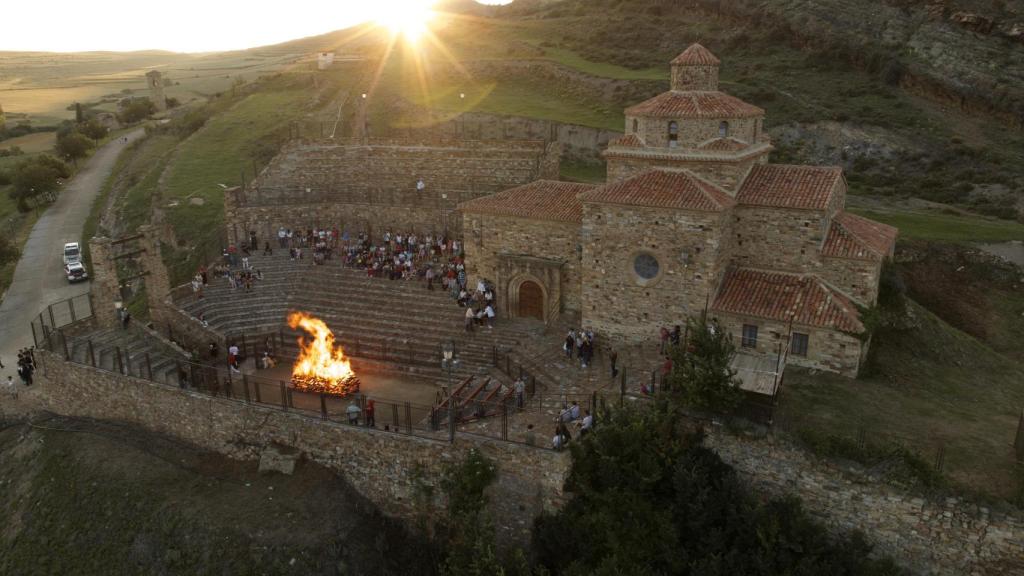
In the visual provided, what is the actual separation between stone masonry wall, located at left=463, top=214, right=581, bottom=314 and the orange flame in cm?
629

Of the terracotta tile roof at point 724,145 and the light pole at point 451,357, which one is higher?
the terracotta tile roof at point 724,145

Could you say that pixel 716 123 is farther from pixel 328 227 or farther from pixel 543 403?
pixel 328 227

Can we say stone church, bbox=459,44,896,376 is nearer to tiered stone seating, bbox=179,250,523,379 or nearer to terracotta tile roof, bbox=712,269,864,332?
terracotta tile roof, bbox=712,269,864,332

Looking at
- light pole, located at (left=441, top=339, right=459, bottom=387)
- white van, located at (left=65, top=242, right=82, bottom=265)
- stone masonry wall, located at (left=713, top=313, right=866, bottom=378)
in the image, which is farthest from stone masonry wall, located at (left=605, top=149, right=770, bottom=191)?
white van, located at (left=65, top=242, right=82, bottom=265)

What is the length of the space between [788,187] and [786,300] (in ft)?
12.8

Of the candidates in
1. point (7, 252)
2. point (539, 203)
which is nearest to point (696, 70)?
point (539, 203)

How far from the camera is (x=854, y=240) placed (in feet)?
71.4

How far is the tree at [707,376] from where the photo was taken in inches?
675

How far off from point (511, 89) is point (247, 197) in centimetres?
3104

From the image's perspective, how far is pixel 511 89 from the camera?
6122cm

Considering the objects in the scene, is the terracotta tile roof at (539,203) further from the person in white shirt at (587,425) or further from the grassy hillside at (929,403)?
the grassy hillside at (929,403)

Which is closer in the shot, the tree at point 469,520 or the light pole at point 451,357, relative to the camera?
the tree at point 469,520

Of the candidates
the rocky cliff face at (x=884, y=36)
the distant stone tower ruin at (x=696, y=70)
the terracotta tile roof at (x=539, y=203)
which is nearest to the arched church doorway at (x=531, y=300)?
the terracotta tile roof at (x=539, y=203)

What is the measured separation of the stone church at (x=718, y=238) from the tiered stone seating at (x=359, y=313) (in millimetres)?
4390
